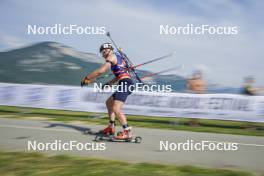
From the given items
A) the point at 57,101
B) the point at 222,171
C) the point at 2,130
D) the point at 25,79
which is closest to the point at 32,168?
the point at 222,171

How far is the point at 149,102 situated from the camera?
14141 millimetres

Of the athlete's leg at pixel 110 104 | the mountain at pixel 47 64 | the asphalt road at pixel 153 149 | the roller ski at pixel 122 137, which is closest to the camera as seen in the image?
the asphalt road at pixel 153 149

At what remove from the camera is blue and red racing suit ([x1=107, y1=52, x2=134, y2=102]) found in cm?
783

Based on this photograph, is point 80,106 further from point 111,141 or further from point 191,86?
point 111,141

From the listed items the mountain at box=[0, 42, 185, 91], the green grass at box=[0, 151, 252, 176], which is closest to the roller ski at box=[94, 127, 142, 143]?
the green grass at box=[0, 151, 252, 176]

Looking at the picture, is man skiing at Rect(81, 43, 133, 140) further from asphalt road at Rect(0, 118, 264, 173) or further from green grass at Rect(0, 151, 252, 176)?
green grass at Rect(0, 151, 252, 176)

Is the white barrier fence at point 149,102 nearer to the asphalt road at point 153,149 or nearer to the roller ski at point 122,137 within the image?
the asphalt road at point 153,149

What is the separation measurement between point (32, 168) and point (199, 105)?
903 cm

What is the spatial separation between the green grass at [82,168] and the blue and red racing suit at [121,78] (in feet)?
7.17

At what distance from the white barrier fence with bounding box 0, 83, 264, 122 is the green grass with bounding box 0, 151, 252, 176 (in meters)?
7.75

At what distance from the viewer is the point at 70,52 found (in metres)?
51.3

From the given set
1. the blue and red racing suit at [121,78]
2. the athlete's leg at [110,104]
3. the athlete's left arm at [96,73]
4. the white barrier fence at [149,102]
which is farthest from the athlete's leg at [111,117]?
the white barrier fence at [149,102]

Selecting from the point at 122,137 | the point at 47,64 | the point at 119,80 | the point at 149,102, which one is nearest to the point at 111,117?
the point at 122,137

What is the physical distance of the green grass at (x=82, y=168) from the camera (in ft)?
16.4
